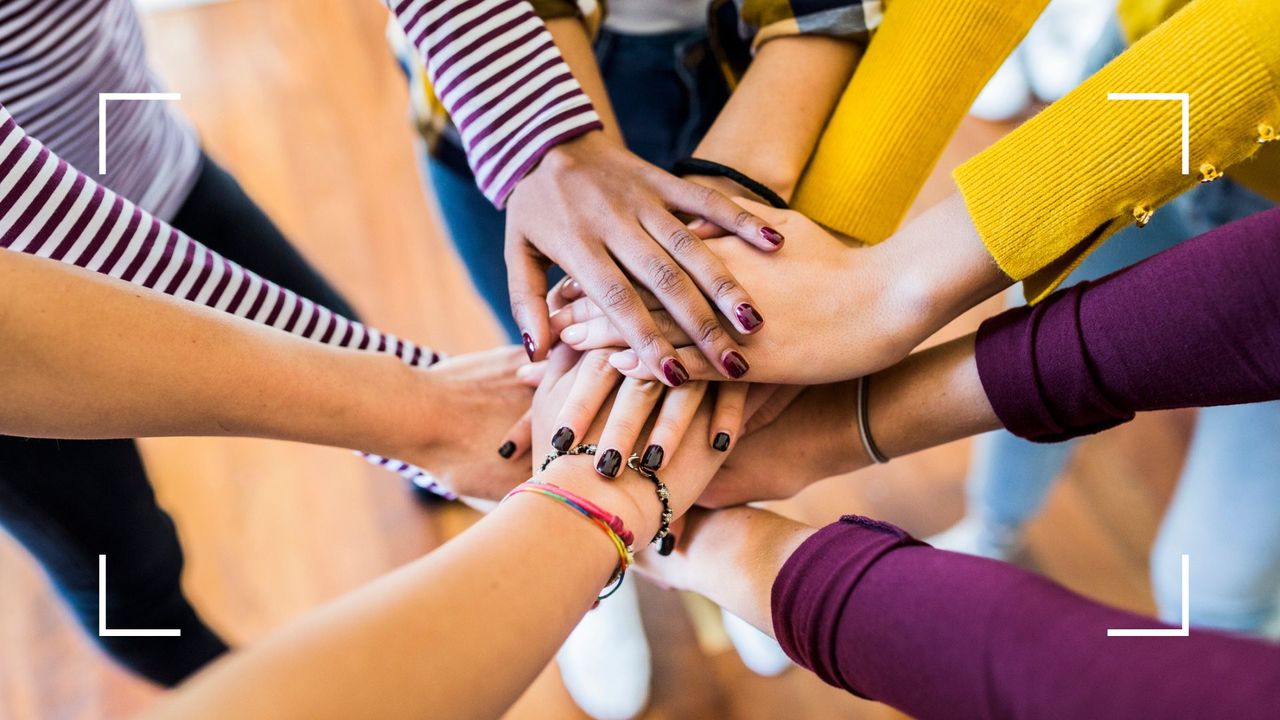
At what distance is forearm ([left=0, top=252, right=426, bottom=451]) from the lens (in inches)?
23.5

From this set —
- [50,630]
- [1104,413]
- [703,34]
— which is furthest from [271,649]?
[50,630]

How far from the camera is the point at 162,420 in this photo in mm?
678

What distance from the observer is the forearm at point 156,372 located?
1.96 ft

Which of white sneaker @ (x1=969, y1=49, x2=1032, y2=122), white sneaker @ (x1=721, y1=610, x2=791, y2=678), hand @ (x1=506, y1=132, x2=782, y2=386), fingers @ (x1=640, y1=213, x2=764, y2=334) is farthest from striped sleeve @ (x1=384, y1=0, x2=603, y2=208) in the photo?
white sneaker @ (x1=969, y1=49, x2=1032, y2=122)

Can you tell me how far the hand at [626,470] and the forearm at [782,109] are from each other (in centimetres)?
24

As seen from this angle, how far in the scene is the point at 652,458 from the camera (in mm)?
765

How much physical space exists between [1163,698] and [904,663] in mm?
139

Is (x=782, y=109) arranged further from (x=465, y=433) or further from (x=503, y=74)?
(x=465, y=433)

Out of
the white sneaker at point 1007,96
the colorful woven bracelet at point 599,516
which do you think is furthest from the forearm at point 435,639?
the white sneaker at point 1007,96

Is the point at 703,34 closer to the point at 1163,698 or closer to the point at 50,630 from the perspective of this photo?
the point at 1163,698

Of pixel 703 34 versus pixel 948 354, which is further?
pixel 703 34

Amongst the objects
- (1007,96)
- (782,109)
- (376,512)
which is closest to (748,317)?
(782,109)

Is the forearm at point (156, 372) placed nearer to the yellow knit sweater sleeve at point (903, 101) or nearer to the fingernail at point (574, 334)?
the fingernail at point (574, 334)

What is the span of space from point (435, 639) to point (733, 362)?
0.36 meters
